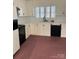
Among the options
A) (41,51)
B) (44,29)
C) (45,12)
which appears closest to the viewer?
(41,51)

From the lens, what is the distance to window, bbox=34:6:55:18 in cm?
763

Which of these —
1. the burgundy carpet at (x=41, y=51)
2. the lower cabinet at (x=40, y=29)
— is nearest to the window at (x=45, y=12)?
the lower cabinet at (x=40, y=29)

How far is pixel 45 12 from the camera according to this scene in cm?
778

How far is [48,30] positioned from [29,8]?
6.92ft

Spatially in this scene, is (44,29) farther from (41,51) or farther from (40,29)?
(41,51)

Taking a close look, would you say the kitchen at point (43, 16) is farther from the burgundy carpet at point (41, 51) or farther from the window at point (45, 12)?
the burgundy carpet at point (41, 51)

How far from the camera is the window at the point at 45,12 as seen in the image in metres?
7.63

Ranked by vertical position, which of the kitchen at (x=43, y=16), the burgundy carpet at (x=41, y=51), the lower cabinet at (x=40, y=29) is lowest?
the burgundy carpet at (x=41, y=51)

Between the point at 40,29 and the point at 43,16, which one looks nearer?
the point at 40,29

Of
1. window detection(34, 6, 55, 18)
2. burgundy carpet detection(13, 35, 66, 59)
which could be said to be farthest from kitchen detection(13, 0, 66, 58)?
burgundy carpet detection(13, 35, 66, 59)

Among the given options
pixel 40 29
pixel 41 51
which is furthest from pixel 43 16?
pixel 41 51

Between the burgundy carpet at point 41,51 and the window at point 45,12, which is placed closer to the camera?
the burgundy carpet at point 41,51
